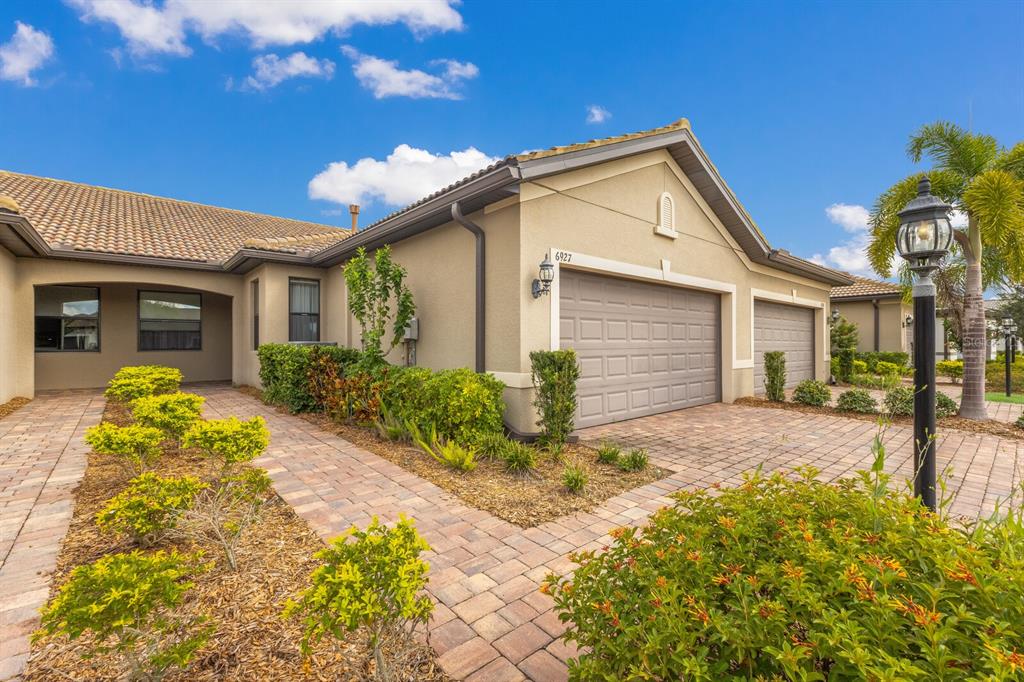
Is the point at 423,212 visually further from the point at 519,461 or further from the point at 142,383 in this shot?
the point at 142,383

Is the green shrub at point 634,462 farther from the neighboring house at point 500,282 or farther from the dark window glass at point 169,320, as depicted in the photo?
the dark window glass at point 169,320

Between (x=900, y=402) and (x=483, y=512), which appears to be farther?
(x=900, y=402)

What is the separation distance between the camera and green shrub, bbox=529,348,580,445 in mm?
6035

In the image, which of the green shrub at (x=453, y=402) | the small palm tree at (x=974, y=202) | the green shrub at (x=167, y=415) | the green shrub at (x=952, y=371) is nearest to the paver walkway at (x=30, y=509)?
the green shrub at (x=167, y=415)

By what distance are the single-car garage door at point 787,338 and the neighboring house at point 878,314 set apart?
18.1ft

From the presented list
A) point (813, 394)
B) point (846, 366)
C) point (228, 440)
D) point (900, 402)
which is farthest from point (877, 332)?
point (228, 440)

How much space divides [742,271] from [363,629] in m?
11.0

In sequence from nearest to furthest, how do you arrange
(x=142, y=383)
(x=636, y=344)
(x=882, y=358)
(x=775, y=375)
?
1. (x=142, y=383)
2. (x=636, y=344)
3. (x=775, y=375)
4. (x=882, y=358)

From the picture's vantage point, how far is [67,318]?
484 inches

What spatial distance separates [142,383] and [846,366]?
18.9 m

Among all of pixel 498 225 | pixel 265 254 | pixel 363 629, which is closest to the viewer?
pixel 363 629

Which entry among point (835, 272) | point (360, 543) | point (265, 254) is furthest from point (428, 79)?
point (360, 543)

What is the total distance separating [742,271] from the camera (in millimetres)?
10711

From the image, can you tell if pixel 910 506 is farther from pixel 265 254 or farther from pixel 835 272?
pixel 835 272
